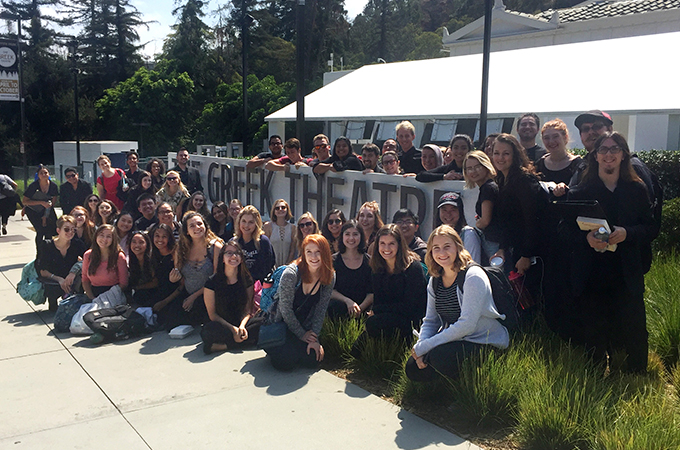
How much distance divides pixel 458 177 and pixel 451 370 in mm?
2382

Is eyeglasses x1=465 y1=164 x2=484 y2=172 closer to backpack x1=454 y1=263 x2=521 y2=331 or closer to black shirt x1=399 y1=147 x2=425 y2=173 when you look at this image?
backpack x1=454 y1=263 x2=521 y2=331

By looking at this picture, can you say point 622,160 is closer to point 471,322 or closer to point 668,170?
point 471,322

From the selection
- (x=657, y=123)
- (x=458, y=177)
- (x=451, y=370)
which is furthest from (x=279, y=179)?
(x=657, y=123)

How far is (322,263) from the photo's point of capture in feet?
17.7

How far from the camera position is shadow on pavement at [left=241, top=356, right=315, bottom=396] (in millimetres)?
4996

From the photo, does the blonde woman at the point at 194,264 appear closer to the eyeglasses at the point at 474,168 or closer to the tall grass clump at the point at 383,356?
the tall grass clump at the point at 383,356

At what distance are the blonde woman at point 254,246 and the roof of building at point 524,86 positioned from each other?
6.20 m

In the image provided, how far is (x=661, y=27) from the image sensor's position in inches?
689

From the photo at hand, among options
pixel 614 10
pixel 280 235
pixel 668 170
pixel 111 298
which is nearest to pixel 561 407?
pixel 280 235

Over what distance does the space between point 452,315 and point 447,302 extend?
9 cm

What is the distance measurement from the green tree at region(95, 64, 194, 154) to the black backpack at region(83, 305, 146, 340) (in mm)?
39693

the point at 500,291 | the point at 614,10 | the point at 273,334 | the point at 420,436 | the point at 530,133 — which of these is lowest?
the point at 420,436

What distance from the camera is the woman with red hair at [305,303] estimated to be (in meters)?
5.33

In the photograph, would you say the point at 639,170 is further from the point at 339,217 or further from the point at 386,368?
the point at 339,217
